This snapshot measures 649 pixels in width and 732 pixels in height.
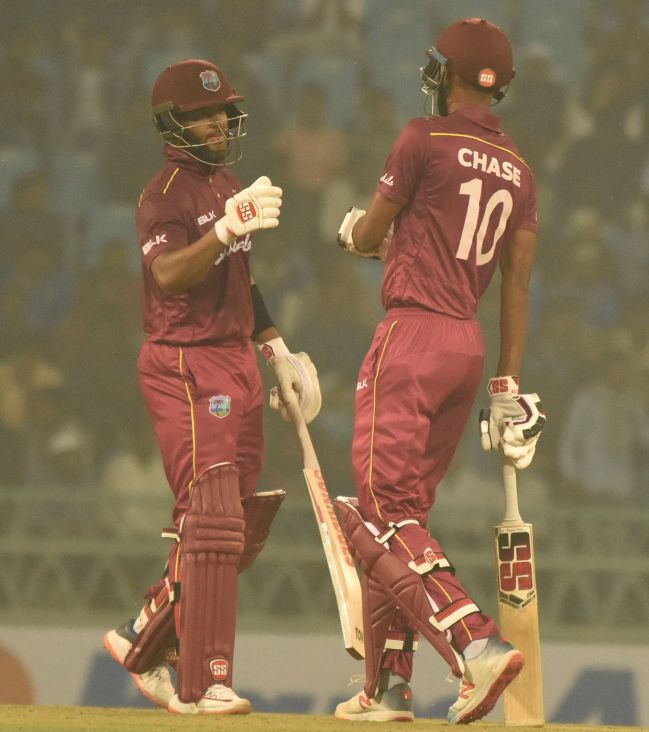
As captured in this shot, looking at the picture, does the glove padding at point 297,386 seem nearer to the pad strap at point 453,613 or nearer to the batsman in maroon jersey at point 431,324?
the batsman in maroon jersey at point 431,324

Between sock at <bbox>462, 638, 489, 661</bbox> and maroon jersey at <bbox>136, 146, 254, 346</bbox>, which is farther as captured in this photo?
maroon jersey at <bbox>136, 146, 254, 346</bbox>

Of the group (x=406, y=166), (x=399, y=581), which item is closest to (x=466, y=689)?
(x=399, y=581)

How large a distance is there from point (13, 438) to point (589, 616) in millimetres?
2295

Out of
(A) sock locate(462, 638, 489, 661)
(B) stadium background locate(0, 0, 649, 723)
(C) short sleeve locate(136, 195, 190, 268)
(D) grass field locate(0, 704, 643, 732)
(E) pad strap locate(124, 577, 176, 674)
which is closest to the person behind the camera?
(D) grass field locate(0, 704, 643, 732)

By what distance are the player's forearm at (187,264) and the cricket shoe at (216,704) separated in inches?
35.6

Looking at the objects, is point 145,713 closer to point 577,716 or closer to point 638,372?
point 577,716

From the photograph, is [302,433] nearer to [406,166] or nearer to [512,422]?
[512,422]

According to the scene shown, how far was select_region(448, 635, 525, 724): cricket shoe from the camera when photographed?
9.45 feet

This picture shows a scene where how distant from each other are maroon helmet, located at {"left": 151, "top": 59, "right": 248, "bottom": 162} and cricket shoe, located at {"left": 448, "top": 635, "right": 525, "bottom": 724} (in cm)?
137

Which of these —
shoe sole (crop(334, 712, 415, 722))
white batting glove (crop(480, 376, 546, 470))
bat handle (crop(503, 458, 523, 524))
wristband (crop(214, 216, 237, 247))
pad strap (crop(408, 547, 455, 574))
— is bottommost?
shoe sole (crop(334, 712, 415, 722))

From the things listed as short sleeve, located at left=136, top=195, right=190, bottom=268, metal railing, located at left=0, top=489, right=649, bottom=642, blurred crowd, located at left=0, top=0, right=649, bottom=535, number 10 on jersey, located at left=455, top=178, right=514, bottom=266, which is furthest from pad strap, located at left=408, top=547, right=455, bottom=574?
blurred crowd, located at left=0, top=0, right=649, bottom=535

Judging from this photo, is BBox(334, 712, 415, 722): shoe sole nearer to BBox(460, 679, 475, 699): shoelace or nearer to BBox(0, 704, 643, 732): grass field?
BBox(0, 704, 643, 732): grass field

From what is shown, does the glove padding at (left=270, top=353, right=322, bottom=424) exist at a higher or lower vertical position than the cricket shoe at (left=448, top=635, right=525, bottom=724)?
higher

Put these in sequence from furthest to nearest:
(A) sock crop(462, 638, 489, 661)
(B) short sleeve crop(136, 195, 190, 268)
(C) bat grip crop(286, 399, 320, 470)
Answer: (C) bat grip crop(286, 399, 320, 470), (B) short sleeve crop(136, 195, 190, 268), (A) sock crop(462, 638, 489, 661)
